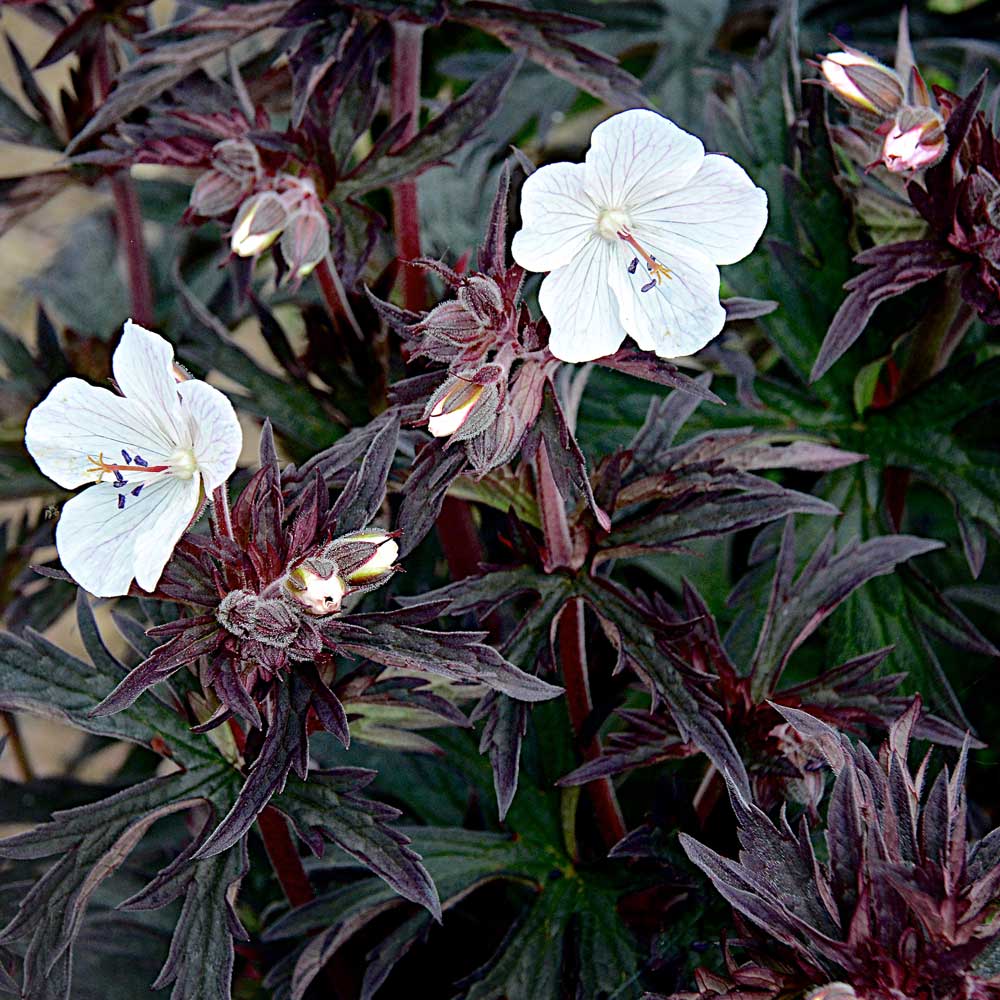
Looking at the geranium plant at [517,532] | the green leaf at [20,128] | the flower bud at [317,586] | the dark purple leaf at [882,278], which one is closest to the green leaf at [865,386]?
the geranium plant at [517,532]

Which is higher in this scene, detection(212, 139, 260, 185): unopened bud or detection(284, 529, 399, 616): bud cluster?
detection(212, 139, 260, 185): unopened bud

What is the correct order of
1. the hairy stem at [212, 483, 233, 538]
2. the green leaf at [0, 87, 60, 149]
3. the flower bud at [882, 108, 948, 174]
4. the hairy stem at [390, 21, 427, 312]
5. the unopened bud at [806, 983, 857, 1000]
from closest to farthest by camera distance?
the unopened bud at [806, 983, 857, 1000] < the hairy stem at [212, 483, 233, 538] < the flower bud at [882, 108, 948, 174] < the hairy stem at [390, 21, 427, 312] < the green leaf at [0, 87, 60, 149]

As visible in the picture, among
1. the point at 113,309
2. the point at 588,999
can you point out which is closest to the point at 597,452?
the point at 588,999

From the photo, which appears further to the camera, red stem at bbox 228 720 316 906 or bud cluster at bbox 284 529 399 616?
red stem at bbox 228 720 316 906

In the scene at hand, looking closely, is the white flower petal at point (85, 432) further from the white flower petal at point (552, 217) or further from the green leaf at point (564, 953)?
the green leaf at point (564, 953)

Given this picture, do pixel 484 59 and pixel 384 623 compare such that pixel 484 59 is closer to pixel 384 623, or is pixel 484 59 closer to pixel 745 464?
pixel 745 464

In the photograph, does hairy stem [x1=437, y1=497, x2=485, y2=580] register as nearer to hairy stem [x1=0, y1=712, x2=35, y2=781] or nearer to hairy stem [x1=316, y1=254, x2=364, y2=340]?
hairy stem [x1=316, y1=254, x2=364, y2=340]

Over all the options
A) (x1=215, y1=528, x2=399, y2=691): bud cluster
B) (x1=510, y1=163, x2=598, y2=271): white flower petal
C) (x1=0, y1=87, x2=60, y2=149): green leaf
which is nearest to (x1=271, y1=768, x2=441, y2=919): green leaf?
(x1=215, y1=528, x2=399, y2=691): bud cluster

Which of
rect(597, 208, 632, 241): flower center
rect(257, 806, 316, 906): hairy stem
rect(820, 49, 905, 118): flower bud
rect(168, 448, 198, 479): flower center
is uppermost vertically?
rect(597, 208, 632, 241): flower center
